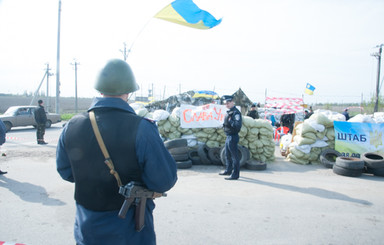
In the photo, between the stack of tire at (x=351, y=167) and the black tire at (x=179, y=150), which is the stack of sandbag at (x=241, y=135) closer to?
the black tire at (x=179, y=150)

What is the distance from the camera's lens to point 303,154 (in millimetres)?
8352

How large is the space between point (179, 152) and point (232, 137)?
1.68 m

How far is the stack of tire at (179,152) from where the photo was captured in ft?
24.2

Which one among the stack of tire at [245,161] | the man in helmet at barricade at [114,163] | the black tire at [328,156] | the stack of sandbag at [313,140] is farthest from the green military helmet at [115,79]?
the stack of sandbag at [313,140]

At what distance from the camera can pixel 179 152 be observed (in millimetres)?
7438

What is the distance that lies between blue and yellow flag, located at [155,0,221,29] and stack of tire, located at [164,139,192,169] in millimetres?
3356

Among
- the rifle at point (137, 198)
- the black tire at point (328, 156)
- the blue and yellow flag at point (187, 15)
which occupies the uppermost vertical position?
the blue and yellow flag at point (187, 15)

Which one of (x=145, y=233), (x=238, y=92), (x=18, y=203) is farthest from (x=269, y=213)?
(x=238, y=92)

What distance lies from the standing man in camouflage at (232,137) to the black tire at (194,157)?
126cm

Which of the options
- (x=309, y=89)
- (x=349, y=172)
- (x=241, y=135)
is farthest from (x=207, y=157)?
(x=309, y=89)

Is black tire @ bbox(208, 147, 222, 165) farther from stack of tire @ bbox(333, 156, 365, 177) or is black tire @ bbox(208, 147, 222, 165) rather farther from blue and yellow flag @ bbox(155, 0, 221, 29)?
blue and yellow flag @ bbox(155, 0, 221, 29)

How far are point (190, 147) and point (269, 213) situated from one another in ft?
14.4

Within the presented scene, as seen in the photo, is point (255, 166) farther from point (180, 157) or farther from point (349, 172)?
point (349, 172)

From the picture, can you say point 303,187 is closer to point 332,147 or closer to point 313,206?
point 313,206
